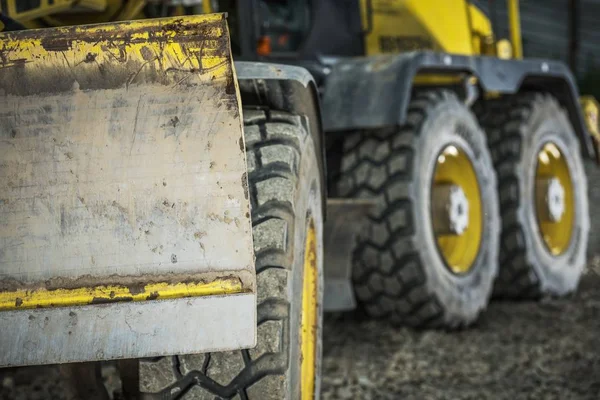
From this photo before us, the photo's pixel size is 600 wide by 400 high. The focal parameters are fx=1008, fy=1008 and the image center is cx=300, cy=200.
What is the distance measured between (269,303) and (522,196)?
143 inches

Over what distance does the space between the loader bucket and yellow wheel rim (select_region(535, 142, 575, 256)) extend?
417 centimetres

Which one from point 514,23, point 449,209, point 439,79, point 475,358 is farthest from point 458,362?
point 514,23

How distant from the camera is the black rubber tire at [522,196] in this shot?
570 cm

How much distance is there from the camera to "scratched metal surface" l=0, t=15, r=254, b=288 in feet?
7.23

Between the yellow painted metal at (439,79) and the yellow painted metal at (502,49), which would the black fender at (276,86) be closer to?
the yellow painted metal at (439,79)

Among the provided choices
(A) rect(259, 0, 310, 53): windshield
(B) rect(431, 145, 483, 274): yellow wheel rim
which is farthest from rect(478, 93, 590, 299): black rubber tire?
(A) rect(259, 0, 310, 53): windshield

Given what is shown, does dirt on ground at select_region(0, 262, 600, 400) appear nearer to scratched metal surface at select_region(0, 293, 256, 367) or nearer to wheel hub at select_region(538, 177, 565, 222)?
wheel hub at select_region(538, 177, 565, 222)

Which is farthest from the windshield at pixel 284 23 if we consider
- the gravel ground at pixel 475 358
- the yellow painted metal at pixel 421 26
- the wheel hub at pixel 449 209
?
the gravel ground at pixel 475 358

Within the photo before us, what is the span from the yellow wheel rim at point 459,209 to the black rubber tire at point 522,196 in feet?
1.83

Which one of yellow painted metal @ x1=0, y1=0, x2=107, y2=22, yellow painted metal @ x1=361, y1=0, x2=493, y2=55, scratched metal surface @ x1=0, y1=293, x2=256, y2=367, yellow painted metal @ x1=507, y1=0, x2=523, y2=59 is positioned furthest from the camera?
yellow painted metal @ x1=507, y1=0, x2=523, y2=59

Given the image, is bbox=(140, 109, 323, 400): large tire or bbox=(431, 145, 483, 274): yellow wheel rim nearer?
bbox=(140, 109, 323, 400): large tire

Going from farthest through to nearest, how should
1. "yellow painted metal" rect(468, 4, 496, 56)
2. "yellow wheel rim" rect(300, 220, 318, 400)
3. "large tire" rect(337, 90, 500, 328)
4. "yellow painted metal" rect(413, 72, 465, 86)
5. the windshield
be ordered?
"yellow painted metal" rect(468, 4, 496, 56), "yellow painted metal" rect(413, 72, 465, 86), the windshield, "large tire" rect(337, 90, 500, 328), "yellow wheel rim" rect(300, 220, 318, 400)

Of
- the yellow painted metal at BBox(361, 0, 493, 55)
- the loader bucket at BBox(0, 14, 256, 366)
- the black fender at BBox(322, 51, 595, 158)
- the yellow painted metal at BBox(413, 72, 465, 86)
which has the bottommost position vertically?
the loader bucket at BBox(0, 14, 256, 366)

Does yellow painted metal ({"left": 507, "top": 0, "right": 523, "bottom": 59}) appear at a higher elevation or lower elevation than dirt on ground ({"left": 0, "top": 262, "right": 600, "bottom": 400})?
higher
